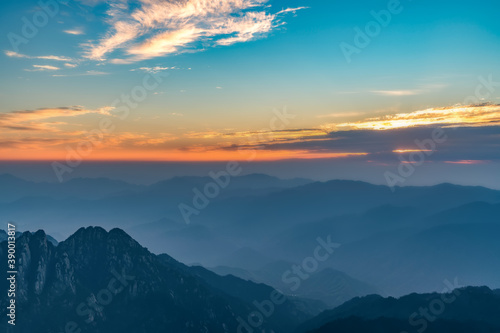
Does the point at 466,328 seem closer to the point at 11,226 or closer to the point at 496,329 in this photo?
the point at 496,329

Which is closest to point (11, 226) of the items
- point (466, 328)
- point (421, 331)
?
point (421, 331)

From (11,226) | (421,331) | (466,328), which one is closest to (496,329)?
(466,328)

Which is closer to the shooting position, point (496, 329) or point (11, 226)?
point (11, 226)

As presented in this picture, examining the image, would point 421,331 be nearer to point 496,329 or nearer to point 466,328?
point 466,328

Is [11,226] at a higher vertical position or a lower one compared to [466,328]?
higher

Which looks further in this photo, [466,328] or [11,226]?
[466,328]

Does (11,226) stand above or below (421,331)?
above

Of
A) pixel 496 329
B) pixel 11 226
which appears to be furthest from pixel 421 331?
pixel 11 226
